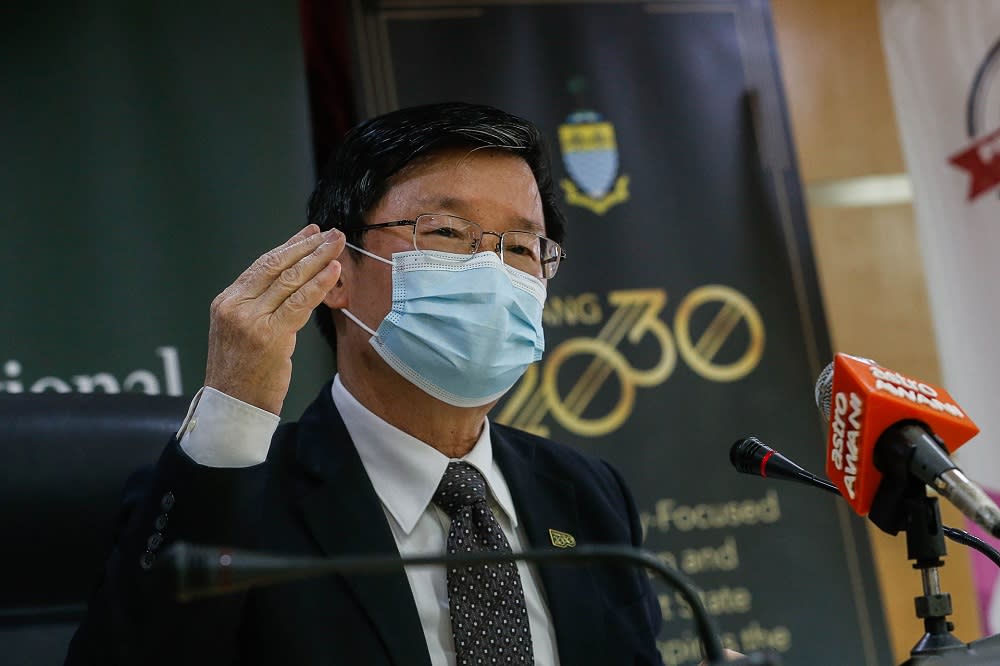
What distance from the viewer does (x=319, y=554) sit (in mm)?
1610

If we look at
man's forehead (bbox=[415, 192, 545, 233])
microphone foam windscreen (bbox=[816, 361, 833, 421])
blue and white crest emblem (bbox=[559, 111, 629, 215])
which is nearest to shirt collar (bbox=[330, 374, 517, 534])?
man's forehead (bbox=[415, 192, 545, 233])

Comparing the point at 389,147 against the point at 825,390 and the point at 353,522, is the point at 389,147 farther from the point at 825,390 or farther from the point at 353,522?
the point at 825,390

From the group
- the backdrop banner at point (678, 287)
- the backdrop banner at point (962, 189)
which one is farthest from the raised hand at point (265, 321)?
Answer: the backdrop banner at point (962, 189)

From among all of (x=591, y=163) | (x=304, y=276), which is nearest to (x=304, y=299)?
(x=304, y=276)

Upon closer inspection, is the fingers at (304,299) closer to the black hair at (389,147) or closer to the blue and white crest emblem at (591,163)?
the black hair at (389,147)

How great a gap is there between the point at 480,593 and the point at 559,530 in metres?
0.26

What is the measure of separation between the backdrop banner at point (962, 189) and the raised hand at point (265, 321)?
96.3 inches

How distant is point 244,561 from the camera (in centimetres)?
88

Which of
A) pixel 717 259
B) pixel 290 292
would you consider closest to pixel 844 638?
pixel 717 259

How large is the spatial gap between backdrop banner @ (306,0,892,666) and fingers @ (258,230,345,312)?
182 cm

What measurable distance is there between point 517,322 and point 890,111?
2500mm

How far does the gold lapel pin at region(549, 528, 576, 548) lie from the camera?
5.91 feet

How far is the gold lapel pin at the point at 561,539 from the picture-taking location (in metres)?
1.80

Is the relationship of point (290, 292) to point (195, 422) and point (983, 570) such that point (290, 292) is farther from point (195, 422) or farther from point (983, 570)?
point (983, 570)
